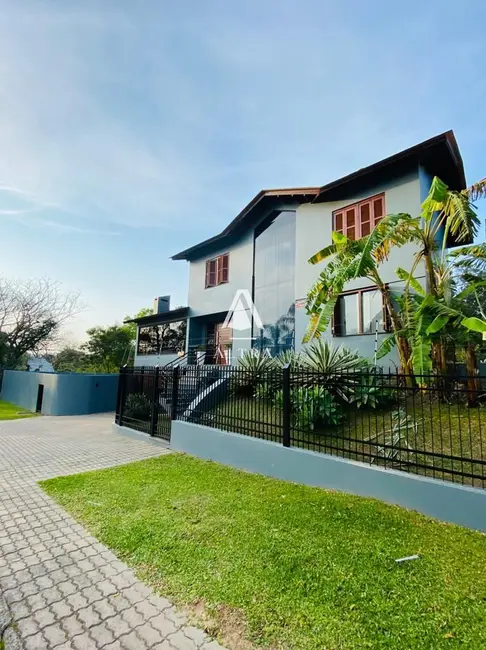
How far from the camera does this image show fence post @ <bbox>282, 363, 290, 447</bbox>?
618 centimetres

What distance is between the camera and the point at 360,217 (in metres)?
11.7

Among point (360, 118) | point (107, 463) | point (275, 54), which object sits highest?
point (275, 54)

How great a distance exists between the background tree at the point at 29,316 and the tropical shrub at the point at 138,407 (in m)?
23.1

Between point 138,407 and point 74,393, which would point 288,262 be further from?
point 74,393

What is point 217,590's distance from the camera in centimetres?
295

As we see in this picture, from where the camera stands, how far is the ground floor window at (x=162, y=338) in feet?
65.4

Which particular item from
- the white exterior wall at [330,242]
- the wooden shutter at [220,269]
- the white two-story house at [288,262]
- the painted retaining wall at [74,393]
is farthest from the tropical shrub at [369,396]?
the painted retaining wall at [74,393]

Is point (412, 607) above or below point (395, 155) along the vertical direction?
below

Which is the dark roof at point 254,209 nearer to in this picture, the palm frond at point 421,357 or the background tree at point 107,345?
the palm frond at point 421,357

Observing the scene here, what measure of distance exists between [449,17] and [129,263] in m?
17.6

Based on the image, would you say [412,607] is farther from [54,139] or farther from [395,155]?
[54,139]

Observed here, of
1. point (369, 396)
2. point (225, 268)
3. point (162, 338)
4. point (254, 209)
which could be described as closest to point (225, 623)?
point (369, 396)

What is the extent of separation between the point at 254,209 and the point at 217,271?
406cm

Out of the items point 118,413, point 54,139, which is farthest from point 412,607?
point 54,139
